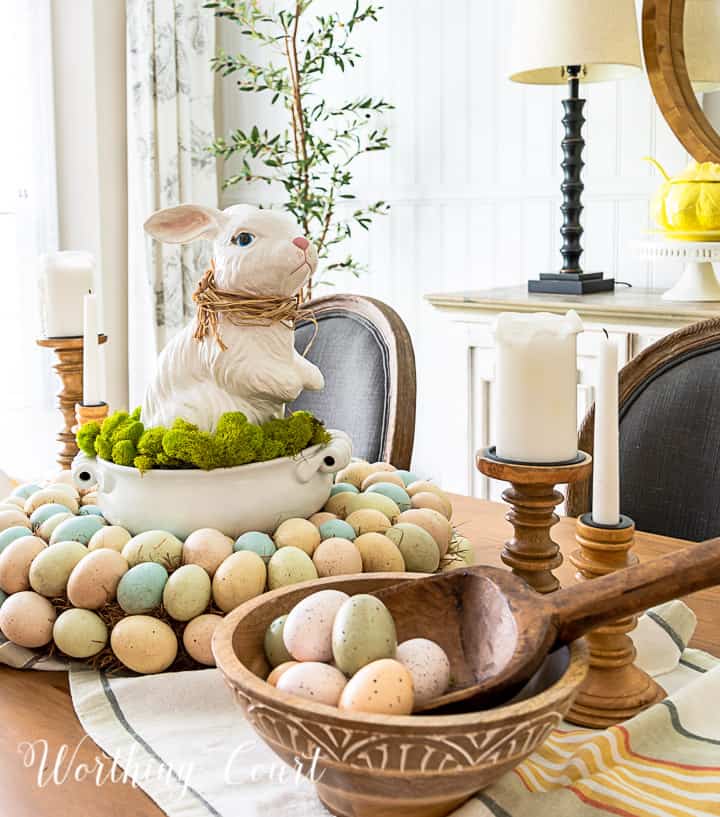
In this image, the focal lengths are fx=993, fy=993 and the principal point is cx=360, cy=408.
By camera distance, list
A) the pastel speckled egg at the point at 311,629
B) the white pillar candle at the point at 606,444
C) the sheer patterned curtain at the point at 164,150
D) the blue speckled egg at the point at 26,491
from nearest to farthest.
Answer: the pastel speckled egg at the point at 311,629
the white pillar candle at the point at 606,444
the blue speckled egg at the point at 26,491
the sheer patterned curtain at the point at 164,150

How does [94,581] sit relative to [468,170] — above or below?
below

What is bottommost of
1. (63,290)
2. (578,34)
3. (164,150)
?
(63,290)

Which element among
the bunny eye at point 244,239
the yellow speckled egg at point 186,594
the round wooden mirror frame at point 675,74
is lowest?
the yellow speckled egg at point 186,594

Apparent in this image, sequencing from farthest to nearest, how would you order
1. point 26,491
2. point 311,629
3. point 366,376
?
point 366,376
point 26,491
point 311,629

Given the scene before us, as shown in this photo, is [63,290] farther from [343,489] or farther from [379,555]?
[379,555]

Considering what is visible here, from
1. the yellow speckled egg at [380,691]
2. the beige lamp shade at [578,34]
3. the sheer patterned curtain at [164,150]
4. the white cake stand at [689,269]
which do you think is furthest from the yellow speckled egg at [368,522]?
the sheer patterned curtain at [164,150]

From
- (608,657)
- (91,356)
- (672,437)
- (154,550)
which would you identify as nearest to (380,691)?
(608,657)

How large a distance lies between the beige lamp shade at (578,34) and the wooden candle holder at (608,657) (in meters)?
1.80

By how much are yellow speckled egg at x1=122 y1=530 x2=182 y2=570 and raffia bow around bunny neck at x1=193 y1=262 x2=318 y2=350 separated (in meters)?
0.19

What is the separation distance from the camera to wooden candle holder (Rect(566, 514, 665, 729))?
2.31 ft

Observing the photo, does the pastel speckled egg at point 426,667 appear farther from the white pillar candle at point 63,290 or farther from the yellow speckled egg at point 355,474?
the white pillar candle at point 63,290

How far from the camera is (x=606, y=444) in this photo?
0.74 m

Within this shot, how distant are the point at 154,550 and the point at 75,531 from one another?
0.31 ft

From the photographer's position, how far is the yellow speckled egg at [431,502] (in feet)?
3.18
